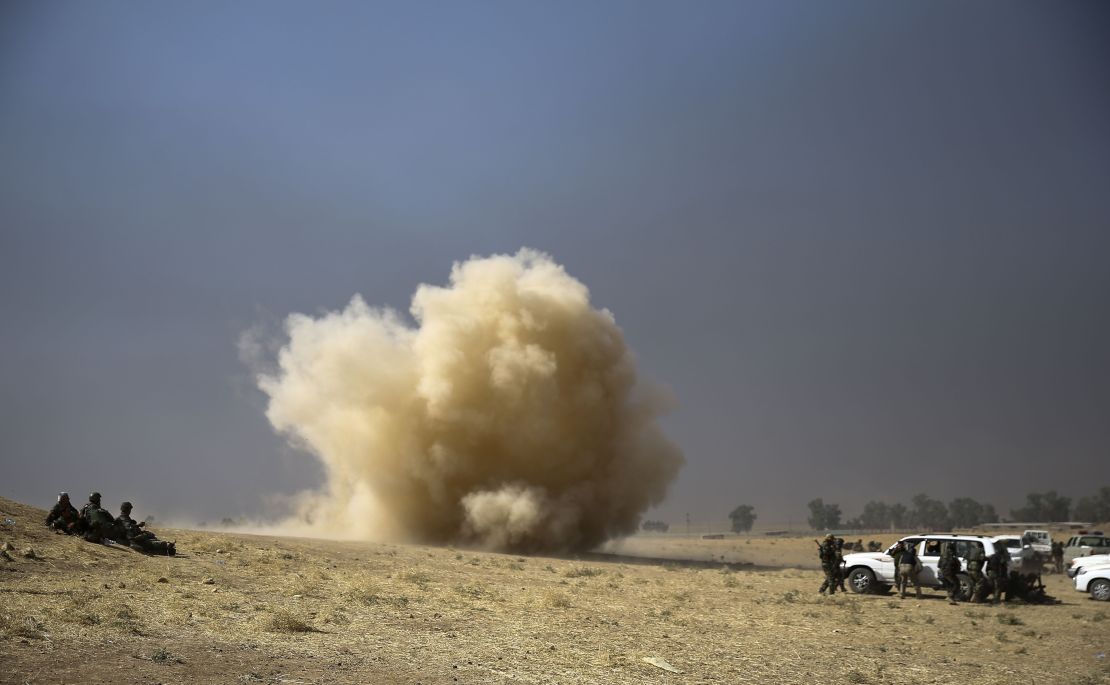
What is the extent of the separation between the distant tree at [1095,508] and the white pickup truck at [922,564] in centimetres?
12489

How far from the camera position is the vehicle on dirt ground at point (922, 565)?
24047mm

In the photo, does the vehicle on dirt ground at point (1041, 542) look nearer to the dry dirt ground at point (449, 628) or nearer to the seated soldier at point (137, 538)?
the dry dirt ground at point (449, 628)

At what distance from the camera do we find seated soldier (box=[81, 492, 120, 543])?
2117 cm

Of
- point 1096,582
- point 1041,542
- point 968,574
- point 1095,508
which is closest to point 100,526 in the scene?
point 968,574

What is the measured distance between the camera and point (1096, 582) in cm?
2564

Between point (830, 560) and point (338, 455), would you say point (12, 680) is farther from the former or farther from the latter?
point (338, 455)

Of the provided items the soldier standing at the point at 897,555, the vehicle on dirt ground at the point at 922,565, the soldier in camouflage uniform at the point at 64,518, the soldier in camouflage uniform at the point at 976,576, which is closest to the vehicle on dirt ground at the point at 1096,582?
the vehicle on dirt ground at the point at 922,565

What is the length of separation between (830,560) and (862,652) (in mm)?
10335

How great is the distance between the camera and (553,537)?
45969 millimetres

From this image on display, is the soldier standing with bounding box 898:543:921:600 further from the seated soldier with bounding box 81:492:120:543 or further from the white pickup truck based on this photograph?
the seated soldier with bounding box 81:492:120:543

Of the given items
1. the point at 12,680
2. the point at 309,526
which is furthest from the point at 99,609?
the point at 309,526

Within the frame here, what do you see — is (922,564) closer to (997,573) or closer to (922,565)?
(922,565)

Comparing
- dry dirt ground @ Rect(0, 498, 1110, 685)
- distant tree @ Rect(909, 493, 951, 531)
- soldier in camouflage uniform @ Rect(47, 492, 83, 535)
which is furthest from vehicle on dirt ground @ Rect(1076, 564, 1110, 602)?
distant tree @ Rect(909, 493, 951, 531)

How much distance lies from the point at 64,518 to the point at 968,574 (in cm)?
2588
